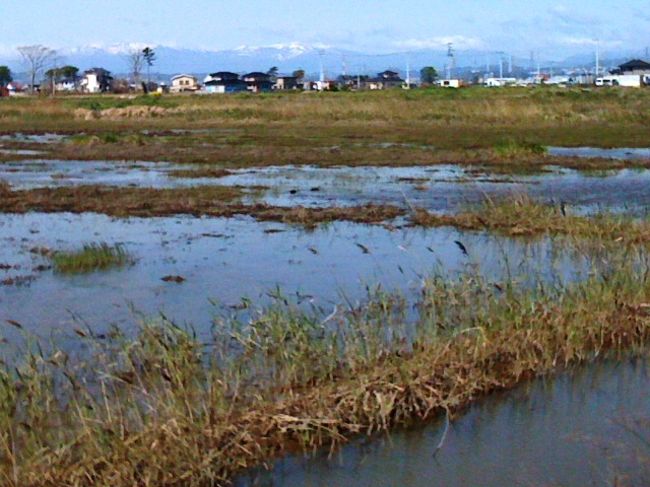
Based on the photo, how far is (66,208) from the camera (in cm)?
1523

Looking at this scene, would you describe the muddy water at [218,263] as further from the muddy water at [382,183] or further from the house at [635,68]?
the house at [635,68]

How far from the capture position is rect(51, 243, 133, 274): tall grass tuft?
1044 cm

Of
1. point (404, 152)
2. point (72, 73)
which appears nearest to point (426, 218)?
point (404, 152)

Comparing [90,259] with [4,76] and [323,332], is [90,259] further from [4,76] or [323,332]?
[4,76]

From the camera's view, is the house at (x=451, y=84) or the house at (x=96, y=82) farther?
the house at (x=96, y=82)

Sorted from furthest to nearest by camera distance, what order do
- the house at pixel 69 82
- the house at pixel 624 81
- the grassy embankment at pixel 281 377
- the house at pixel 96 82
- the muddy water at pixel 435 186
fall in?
1. the house at pixel 69 82
2. the house at pixel 96 82
3. the house at pixel 624 81
4. the muddy water at pixel 435 186
5. the grassy embankment at pixel 281 377

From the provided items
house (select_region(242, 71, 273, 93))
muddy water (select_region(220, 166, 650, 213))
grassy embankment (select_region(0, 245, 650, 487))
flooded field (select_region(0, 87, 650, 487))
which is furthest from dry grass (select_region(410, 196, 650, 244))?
house (select_region(242, 71, 273, 93))

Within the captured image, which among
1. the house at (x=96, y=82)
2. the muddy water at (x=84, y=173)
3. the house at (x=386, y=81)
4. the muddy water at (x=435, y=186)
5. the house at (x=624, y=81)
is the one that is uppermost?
the house at (x=96, y=82)

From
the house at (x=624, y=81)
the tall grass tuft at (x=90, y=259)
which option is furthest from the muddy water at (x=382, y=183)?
the house at (x=624, y=81)

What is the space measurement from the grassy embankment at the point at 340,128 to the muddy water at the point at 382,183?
155 cm

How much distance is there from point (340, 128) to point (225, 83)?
214ft

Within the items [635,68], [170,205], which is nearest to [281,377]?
[170,205]

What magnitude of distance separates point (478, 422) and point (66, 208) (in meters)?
10.6

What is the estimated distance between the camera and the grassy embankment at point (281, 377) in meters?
4.88
